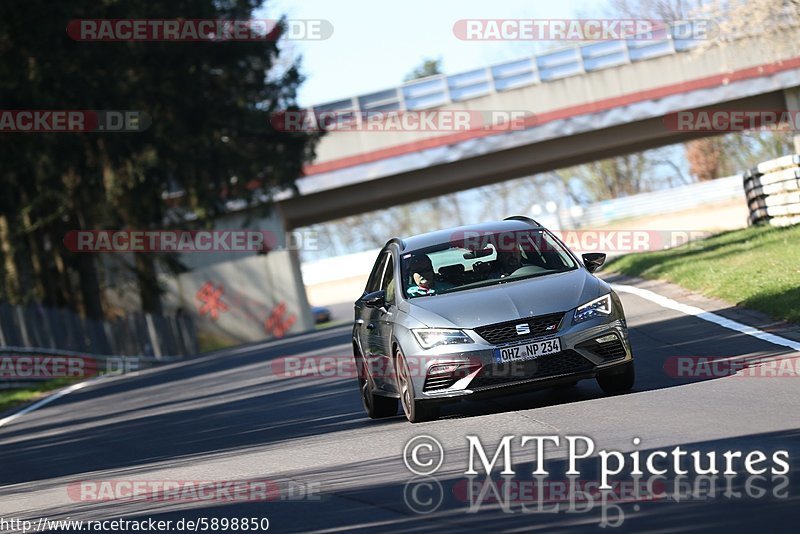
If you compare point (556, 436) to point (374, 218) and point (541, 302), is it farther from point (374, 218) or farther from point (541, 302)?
point (374, 218)

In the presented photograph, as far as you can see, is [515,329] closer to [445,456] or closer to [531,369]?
[531,369]

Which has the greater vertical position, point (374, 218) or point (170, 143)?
point (170, 143)

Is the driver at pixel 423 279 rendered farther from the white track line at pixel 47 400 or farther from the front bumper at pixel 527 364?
the white track line at pixel 47 400

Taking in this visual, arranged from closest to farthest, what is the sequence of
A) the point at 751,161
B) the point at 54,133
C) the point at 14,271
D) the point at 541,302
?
the point at 541,302 < the point at 54,133 < the point at 14,271 < the point at 751,161

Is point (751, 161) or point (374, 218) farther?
point (374, 218)

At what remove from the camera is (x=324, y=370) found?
71.5 feet

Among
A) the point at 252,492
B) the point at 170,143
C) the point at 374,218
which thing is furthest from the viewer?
the point at 374,218

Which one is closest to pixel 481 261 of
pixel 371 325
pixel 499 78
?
pixel 371 325

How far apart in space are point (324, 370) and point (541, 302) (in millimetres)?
10411

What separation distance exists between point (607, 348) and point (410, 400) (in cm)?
164

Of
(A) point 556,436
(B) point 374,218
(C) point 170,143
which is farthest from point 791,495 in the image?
(B) point 374,218

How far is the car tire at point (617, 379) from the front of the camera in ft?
39.0

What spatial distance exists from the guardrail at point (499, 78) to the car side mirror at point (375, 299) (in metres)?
41.4

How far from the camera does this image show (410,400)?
1206 cm
